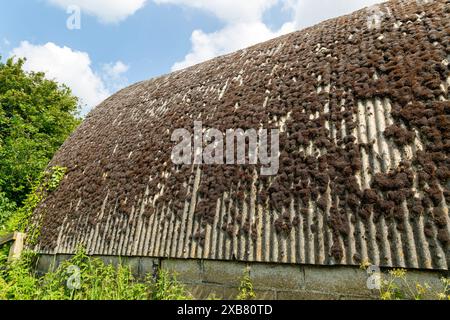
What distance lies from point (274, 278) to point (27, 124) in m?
19.6

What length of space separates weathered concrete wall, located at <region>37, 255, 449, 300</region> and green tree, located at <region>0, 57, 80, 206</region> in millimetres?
12860

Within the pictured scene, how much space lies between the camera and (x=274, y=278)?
4.45 meters

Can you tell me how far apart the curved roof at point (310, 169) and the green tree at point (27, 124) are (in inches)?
340

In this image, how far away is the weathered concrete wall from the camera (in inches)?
151

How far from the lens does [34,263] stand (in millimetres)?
8086

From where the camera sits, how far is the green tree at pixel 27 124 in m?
15.6

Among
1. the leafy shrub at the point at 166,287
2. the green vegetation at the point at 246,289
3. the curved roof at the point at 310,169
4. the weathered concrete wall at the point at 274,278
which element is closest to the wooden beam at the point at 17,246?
the curved roof at the point at 310,169

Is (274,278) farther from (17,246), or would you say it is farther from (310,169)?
(17,246)

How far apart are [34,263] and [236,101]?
21.7 feet

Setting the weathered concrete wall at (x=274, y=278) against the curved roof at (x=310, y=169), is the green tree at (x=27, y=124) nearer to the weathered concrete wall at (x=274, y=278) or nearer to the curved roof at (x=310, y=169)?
the curved roof at (x=310, y=169)

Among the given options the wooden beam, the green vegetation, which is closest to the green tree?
the wooden beam

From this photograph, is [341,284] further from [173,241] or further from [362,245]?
[173,241]

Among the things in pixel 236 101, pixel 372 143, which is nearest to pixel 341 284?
pixel 372 143

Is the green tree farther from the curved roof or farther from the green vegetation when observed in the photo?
the green vegetation
